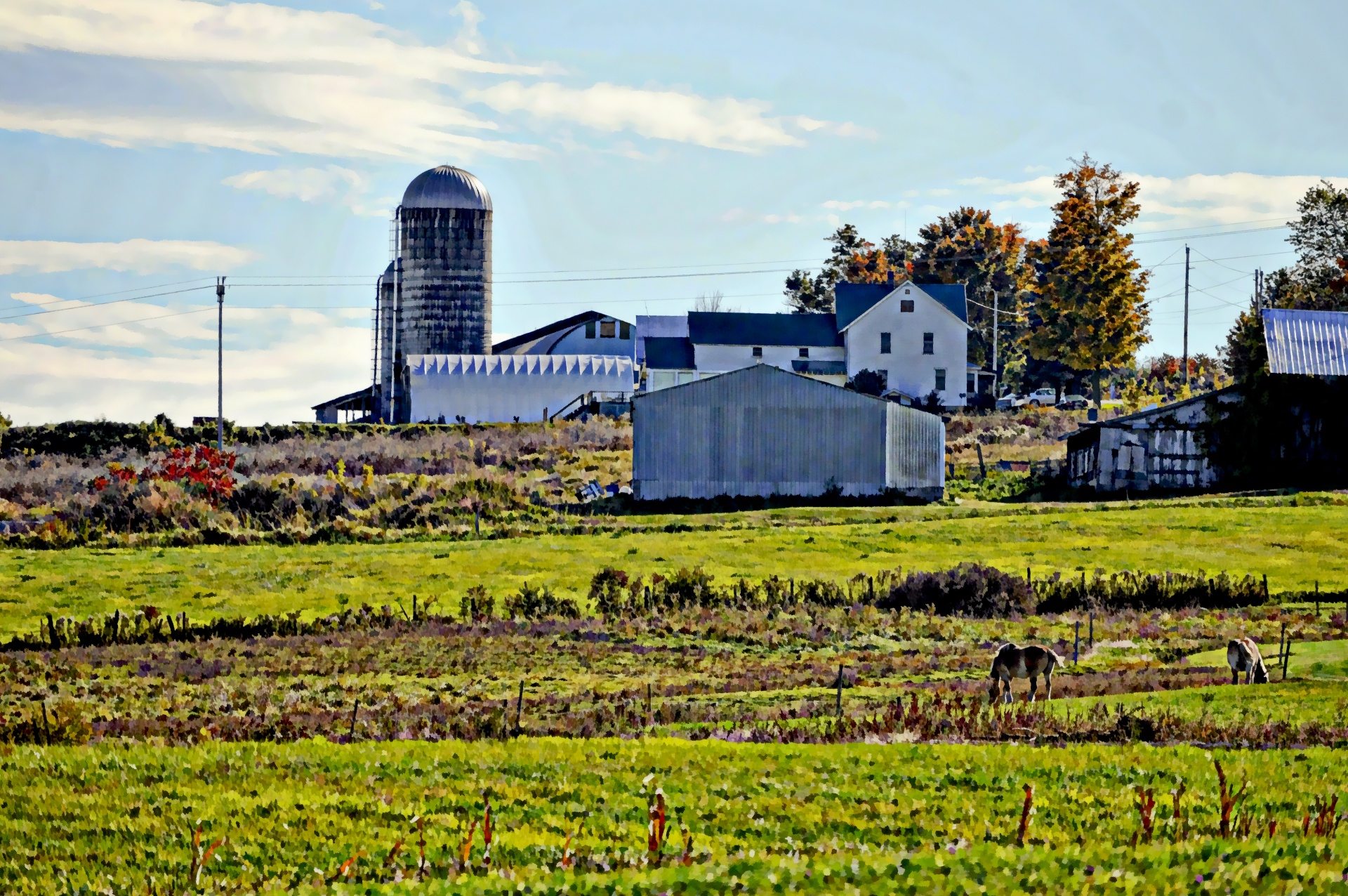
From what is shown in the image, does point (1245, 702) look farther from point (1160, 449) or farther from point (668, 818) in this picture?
point (1160, 449)

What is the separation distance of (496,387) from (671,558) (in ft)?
168

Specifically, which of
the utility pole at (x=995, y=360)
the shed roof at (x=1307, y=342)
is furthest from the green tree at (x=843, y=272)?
the shed roof at (x=1307, y=342)

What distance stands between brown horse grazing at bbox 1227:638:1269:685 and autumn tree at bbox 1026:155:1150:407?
7524 cm

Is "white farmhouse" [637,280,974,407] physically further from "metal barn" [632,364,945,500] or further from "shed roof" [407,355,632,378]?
"metal barn" [632,364,945,500]

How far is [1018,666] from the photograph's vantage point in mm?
23031

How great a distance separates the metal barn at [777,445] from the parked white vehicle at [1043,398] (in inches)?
1680

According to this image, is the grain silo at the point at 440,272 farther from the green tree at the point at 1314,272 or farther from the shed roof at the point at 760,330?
the green tree at the point at 1314,272

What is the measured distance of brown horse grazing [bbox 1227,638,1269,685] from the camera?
77.3 feet

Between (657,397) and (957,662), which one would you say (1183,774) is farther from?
(657,397)

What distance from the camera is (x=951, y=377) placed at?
319 feet

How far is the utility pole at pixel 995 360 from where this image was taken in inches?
4072

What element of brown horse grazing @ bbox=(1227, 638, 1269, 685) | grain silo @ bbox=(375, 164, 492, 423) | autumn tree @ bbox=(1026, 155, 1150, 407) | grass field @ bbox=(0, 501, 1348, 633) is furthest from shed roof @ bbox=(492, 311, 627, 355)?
brown horse grazing @ bbox=(1227, 638, 1269, 685)

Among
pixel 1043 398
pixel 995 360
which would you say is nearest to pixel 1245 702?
pixel 995 360

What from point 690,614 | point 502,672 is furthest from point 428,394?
point 502,672
